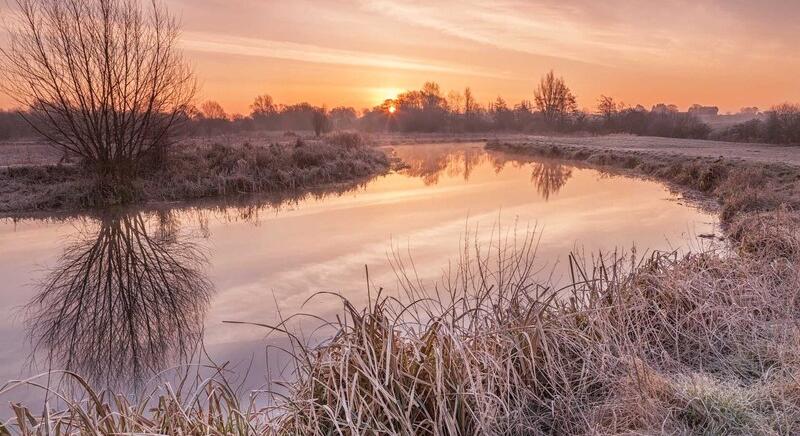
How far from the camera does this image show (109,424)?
246 centimetres

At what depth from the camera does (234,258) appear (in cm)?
764

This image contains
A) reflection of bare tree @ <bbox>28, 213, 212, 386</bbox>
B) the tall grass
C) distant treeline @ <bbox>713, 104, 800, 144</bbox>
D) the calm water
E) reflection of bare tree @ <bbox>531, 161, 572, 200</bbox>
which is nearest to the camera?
the tall grass

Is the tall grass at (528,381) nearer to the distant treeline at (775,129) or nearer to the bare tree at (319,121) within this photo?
the distant treeline at (775,129)

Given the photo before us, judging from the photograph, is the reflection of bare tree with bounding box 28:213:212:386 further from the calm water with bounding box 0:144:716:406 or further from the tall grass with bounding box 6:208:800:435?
the tall grass with bounding box 6:208:800:435

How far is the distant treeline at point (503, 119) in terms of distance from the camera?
31.1 metres

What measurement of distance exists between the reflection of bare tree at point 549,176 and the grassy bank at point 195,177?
6671 mm

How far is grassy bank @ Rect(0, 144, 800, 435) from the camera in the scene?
2.57 metres

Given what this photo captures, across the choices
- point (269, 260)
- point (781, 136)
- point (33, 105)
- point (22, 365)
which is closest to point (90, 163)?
point (33, 105)

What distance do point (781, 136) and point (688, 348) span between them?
30.6 meters

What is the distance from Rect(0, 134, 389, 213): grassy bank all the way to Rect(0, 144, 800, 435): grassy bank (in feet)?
32.8

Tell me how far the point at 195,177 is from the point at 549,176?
12432 mm

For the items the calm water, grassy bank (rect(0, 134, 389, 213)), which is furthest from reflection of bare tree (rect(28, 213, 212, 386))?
grassy bank (rect(0, 134, 389, 213))

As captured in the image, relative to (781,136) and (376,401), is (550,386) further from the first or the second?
(781,136)

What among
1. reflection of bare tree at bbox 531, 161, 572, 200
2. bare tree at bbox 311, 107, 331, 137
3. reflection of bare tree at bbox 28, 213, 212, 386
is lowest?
reflection of bare tree at bbox 28, 213, 212, 386
